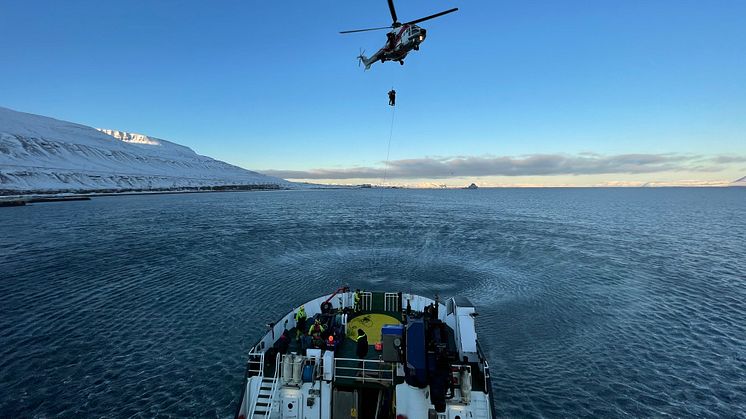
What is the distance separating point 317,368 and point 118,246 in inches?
2489

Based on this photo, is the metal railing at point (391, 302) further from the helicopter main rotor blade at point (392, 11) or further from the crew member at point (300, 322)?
the helicopter main rotor blade at point (392, 11)

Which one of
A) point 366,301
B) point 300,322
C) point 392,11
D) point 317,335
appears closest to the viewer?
point 317,335

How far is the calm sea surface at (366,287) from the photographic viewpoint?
19844mm

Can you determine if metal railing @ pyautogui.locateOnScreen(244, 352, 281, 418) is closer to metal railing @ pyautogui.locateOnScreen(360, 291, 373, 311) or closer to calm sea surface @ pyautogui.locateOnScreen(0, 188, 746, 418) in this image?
calm sea surface @ pyautogui.locateOnScreen(0, 188, 746, 418)

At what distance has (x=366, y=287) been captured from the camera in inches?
1549

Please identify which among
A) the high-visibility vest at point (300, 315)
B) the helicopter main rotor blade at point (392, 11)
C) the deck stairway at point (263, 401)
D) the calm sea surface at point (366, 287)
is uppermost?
the helicopter main rotor blade at point (392, 11)

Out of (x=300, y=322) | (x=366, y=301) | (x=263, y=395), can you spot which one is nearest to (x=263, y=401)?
(x=263, y=395)

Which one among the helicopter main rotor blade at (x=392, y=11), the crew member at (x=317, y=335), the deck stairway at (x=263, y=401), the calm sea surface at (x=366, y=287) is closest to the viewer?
the deck stairway at (x=263, y=401)

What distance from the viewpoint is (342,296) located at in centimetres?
2222

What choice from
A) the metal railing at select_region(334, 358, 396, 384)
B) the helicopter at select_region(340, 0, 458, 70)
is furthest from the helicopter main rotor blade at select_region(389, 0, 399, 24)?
the metal railing at select_region(334, 358, 396, 384)

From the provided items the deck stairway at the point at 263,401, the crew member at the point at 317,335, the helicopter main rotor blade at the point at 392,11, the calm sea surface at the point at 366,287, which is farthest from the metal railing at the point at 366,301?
the helicopter main rotor blade at the point at 392,11

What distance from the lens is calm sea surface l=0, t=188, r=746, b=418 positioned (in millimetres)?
19844

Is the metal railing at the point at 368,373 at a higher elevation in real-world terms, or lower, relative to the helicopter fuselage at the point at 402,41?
lower

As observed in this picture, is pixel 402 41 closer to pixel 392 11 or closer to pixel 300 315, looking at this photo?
pixel 392 11
